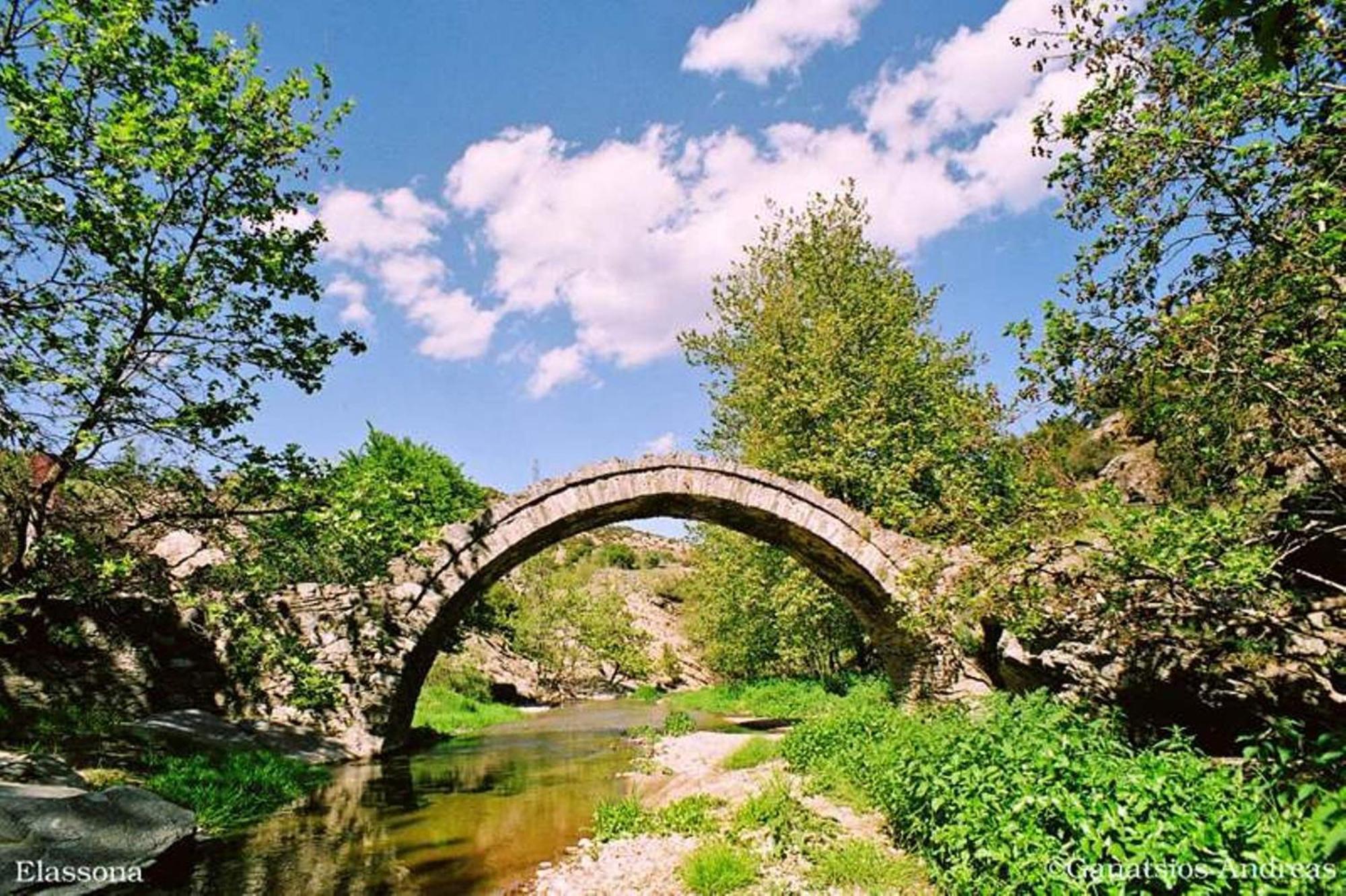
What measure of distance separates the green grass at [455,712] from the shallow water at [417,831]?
5.36m

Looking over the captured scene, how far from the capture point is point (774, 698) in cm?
1858

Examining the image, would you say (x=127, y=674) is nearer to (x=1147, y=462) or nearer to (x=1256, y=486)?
(x=1256, y=486)

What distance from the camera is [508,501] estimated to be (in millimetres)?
10898

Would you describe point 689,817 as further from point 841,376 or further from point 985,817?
point 841,376

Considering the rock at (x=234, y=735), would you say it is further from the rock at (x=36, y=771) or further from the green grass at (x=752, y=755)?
the green grass at (x=752, y=755)

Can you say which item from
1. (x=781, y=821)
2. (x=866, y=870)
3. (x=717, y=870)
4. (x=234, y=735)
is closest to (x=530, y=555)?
(x=234, y=735)

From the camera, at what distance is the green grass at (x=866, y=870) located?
4230 mm

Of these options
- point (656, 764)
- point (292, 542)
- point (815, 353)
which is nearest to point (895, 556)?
point (656, 764)

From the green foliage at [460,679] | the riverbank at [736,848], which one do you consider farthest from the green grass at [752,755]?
the green foliage at [460,679]

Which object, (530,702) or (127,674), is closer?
(127,674)

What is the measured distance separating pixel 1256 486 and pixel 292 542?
9802 mm

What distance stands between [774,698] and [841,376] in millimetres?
8756

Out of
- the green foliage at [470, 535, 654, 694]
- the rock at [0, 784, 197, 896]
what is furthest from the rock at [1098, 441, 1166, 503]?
the green foliage at [470, 535, 654, 694]

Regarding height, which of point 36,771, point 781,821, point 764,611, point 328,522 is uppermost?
point 328,522
